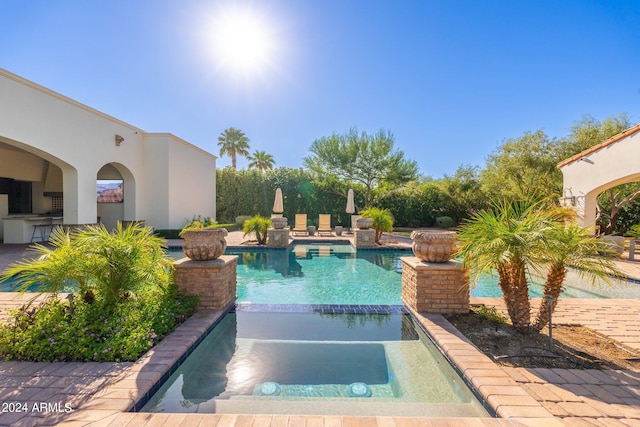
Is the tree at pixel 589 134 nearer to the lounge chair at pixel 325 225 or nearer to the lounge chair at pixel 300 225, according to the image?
the lounge chair at pixel 325 225

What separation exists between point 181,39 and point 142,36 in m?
1.17

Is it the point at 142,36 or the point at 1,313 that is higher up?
the point at 142,36

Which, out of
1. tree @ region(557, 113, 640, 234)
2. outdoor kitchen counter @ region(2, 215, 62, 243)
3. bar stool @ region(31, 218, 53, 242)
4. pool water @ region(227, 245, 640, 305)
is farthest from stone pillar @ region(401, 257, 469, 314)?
tree @ region(557, 113, 640, 234)

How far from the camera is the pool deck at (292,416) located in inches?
78.7

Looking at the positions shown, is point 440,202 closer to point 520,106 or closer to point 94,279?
point 520,106

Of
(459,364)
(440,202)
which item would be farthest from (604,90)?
(459,364)

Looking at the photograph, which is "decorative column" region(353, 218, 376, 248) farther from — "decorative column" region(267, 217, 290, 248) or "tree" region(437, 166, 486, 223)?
"tree" region(437, 166, 486, 223)

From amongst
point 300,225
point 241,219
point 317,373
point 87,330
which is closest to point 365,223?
point 300,225

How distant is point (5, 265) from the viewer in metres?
7.27

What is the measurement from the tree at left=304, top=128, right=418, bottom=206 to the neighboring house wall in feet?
29.1

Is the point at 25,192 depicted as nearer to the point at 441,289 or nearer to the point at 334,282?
the point at 334,282

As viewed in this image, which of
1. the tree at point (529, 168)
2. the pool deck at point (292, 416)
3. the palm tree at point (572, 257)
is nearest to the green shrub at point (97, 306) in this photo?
Answer: the pool deck at point (292, 416)

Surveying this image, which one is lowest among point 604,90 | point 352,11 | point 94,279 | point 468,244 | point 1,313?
point 1,313

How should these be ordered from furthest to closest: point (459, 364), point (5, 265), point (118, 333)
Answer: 1. point (5, 265)
2. point (118, 333)
3. point (459, 364)
